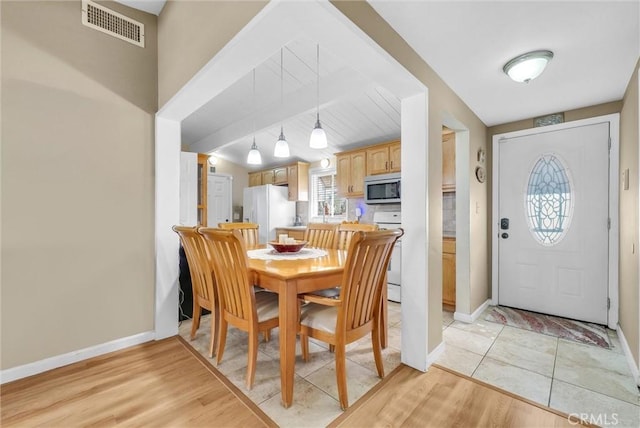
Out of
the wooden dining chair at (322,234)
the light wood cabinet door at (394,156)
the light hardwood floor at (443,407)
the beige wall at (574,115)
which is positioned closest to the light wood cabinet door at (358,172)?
the light wood cabinet door at (394,156)

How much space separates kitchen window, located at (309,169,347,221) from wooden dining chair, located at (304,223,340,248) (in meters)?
1.93

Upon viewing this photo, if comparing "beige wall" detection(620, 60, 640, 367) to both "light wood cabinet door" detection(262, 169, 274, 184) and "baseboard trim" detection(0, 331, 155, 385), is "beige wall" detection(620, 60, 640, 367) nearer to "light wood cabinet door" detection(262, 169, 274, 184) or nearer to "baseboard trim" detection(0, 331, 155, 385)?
"baseboard trim" detection(0, 331, 155, 385)

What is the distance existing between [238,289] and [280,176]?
435 centimetres

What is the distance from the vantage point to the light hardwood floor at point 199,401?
1.47m

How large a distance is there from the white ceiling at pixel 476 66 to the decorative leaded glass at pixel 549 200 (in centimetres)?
58

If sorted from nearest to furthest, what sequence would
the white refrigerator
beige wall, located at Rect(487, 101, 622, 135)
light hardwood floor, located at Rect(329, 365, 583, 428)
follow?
1. light hardwood floor, located at Rect(329, 365, 583, 428)
2. beige wall, located at Rect(487, 101, 622, 135)
3. the white refrigerator

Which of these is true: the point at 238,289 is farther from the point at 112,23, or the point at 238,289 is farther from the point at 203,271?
the point at 112,23

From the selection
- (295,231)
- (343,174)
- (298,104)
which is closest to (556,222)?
(343,174)

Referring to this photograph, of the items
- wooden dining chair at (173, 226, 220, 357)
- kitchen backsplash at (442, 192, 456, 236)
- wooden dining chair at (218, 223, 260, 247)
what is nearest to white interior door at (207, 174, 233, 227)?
wooden dining chair at (218, 223, 260, 247)

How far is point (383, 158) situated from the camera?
397 cm

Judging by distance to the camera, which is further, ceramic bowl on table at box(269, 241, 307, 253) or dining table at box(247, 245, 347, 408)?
ceramic bowl on table at box(269, 241, 307, 253)

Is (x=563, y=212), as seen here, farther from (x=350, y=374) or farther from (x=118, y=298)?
(x=118, y=298)

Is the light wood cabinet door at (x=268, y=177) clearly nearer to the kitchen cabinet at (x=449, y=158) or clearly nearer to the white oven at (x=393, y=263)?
the white oven at (x=393, y=263)

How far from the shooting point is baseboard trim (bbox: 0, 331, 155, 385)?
1.83 m
